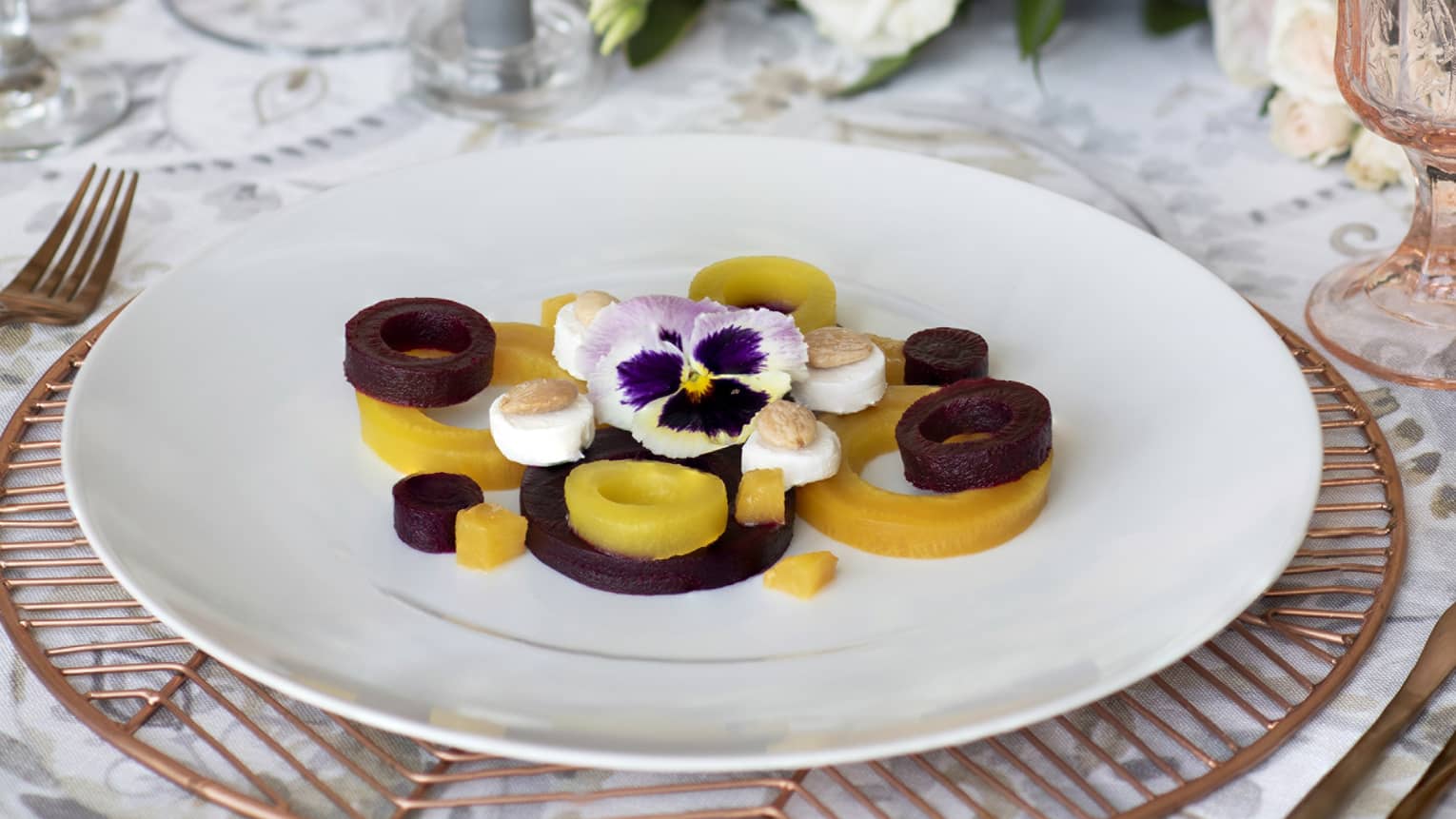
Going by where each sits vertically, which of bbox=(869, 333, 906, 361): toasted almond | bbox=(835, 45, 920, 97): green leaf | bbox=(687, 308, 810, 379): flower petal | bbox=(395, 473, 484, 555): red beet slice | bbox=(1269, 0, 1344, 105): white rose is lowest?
bbox=(835, 45, 920, 97): green leaf

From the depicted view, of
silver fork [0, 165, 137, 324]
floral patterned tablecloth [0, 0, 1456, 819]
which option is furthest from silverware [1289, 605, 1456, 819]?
silver fork [0, 165, 137, 324]

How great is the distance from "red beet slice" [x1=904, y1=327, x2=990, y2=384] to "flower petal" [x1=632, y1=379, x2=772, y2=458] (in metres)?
0.19

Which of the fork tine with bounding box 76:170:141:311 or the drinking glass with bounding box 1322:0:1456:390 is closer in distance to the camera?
the drinking glass with bounding box 1322:0:1456:390

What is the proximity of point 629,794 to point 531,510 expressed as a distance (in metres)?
0.32

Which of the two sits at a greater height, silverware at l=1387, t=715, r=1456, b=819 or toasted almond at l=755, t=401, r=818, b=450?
silverware at l=1387, t=715, r=1456, b=819

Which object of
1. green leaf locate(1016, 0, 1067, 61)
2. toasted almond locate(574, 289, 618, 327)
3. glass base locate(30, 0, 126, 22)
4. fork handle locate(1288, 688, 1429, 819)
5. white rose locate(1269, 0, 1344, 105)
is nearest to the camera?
fork handle locate(1288, 688, 1429, 819)

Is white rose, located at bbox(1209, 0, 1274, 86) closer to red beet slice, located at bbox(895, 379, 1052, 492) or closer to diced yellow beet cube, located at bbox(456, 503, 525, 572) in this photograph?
red beet slice, located at bbox(895, 379, 1052, 492)

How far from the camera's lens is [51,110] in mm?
2301

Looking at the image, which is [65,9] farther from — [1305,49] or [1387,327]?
[1387,327]

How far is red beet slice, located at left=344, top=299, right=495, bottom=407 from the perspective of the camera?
1468 millimetres

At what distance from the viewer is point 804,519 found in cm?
141

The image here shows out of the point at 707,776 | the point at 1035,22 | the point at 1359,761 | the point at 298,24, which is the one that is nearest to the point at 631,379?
the point at 707,776

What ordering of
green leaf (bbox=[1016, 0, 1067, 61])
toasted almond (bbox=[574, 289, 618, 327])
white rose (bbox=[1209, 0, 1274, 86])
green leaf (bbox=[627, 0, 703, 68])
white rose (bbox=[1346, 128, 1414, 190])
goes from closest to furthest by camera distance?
toasted almond (bbox=[574, 289, 618, 327]) < white rose (bbox=[1346, 128, 1414, 190]) < white rose (bbox=[1209, 0, 1274, 86]) < green leaf (bbox=[1016, 0, 1067, 61]) < green leaf (bbox=[627, 0, 703, 68])

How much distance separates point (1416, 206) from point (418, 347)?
3.87 feet
